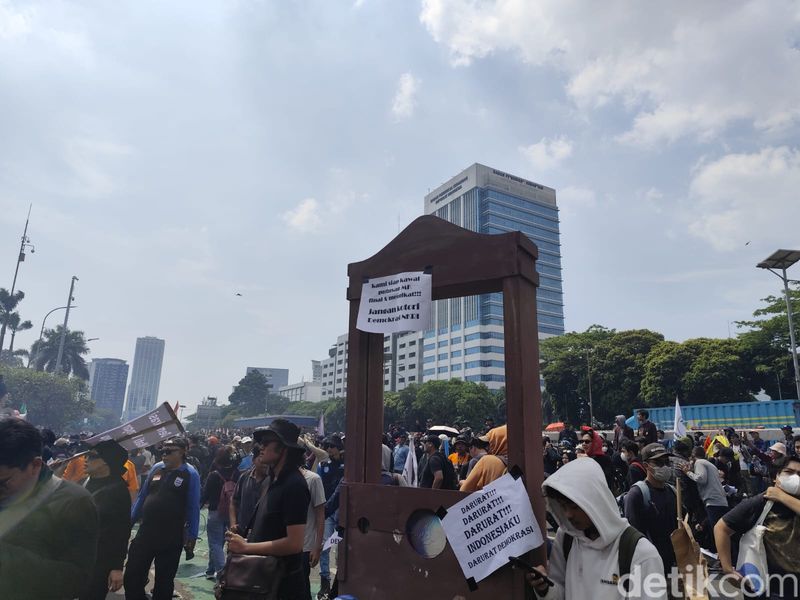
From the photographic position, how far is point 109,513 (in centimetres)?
426

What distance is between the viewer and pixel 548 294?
365ft

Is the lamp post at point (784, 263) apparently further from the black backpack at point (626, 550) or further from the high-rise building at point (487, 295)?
the high-rise building at point (487, 295)

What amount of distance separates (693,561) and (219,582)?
3029mm

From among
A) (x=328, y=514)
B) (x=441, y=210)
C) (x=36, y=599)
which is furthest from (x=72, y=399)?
(x=441, y=210)

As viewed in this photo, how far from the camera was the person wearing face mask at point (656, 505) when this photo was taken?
4.52 m

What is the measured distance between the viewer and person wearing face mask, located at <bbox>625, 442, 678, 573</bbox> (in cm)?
452

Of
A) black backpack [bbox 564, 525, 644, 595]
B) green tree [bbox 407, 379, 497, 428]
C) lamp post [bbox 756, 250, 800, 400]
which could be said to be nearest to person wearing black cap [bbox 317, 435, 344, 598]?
black backpack [bbox 564, 525, 644, 595]

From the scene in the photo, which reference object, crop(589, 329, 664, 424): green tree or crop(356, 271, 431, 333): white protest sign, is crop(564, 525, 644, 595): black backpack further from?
crop(589, 329, 664, 424): green tree

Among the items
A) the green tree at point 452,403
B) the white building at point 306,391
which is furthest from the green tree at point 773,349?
the white building at point 306,391

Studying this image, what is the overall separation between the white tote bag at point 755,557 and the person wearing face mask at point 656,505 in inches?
50.3

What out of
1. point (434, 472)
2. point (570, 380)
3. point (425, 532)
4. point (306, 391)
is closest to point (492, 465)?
point (425, 532)

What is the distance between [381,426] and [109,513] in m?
2.57

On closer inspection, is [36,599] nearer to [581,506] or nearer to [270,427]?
[270,427]

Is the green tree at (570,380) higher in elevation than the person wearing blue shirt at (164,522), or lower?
higher
